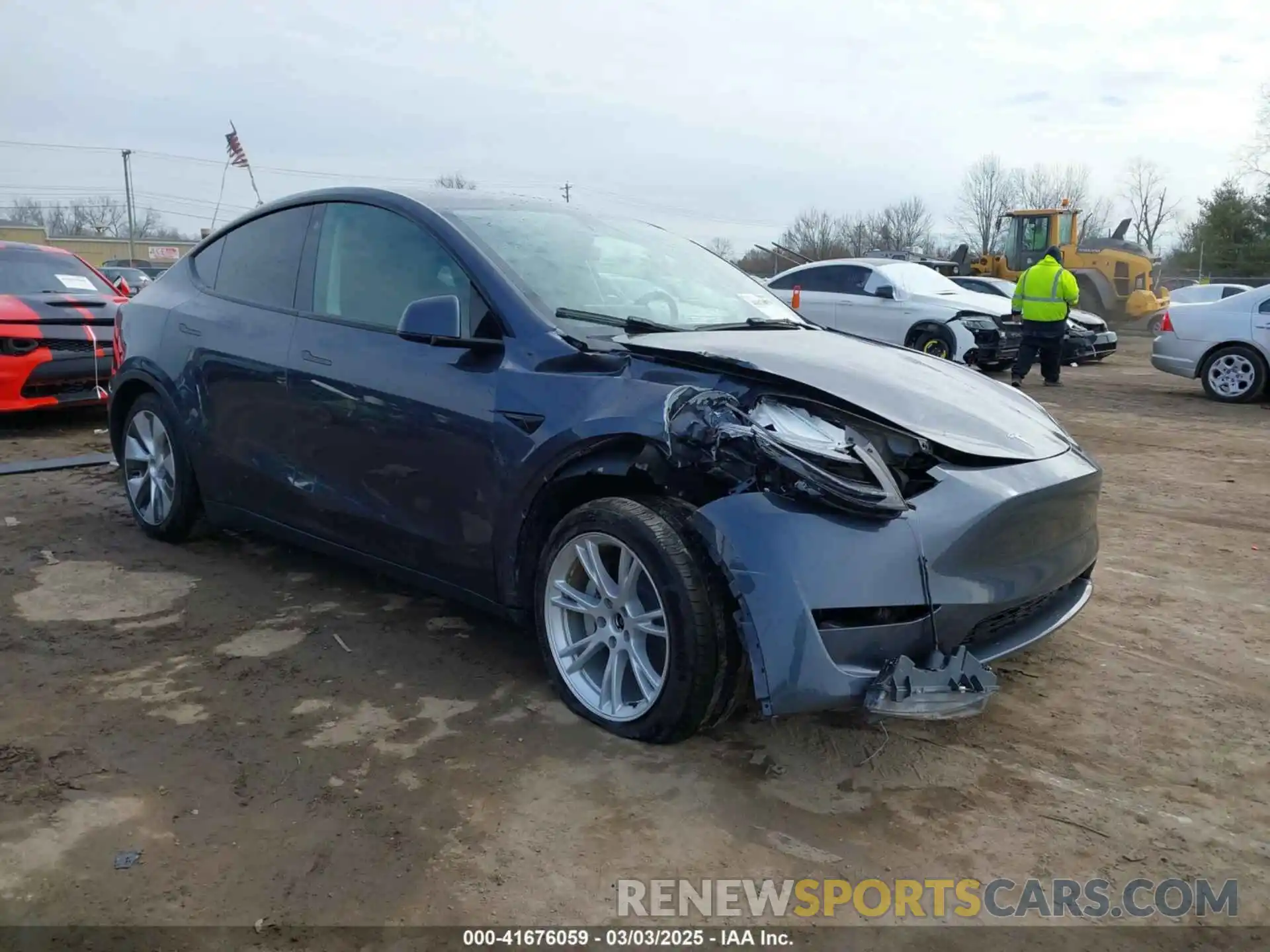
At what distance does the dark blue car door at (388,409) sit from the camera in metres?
3.23

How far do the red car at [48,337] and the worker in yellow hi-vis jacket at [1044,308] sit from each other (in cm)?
968

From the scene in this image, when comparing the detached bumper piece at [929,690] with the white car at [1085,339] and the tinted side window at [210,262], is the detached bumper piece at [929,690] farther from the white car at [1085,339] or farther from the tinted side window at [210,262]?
the white car at [1085,339]

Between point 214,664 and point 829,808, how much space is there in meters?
2.15

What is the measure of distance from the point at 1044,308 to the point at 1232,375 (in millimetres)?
2121

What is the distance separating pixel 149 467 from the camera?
4.80 meters

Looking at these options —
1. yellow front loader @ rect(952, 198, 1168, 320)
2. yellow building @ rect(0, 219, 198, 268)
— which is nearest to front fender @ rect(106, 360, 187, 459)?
yellow front loader @ rect(952, 198, 1168, 320)

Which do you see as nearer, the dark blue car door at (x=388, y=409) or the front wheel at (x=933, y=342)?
the dark blue car door at (x=388, y=409)

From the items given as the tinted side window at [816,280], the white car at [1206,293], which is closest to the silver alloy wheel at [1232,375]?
the tinted side window at [816,280]

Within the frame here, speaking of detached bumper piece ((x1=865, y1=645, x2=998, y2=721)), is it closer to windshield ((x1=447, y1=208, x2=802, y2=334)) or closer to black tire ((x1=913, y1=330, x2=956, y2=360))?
windshield ((x1=447, y1=208, x2=802, y2=334))

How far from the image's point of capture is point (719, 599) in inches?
104

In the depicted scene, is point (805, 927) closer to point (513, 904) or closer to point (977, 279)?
point (513, 904)

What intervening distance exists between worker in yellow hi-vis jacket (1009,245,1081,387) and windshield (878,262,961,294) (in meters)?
1.10

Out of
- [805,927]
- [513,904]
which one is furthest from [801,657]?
[513,904]

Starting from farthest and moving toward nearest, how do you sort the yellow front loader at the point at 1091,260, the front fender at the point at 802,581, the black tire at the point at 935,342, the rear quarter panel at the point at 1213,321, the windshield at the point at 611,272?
the yellow front loader at the point at 1091,260 → the black tire at the point at 935,342 → the rear quarter panel at the point at 1213,321 → the windshield at the point at 611,272 → the front fender at the point at 802,581
